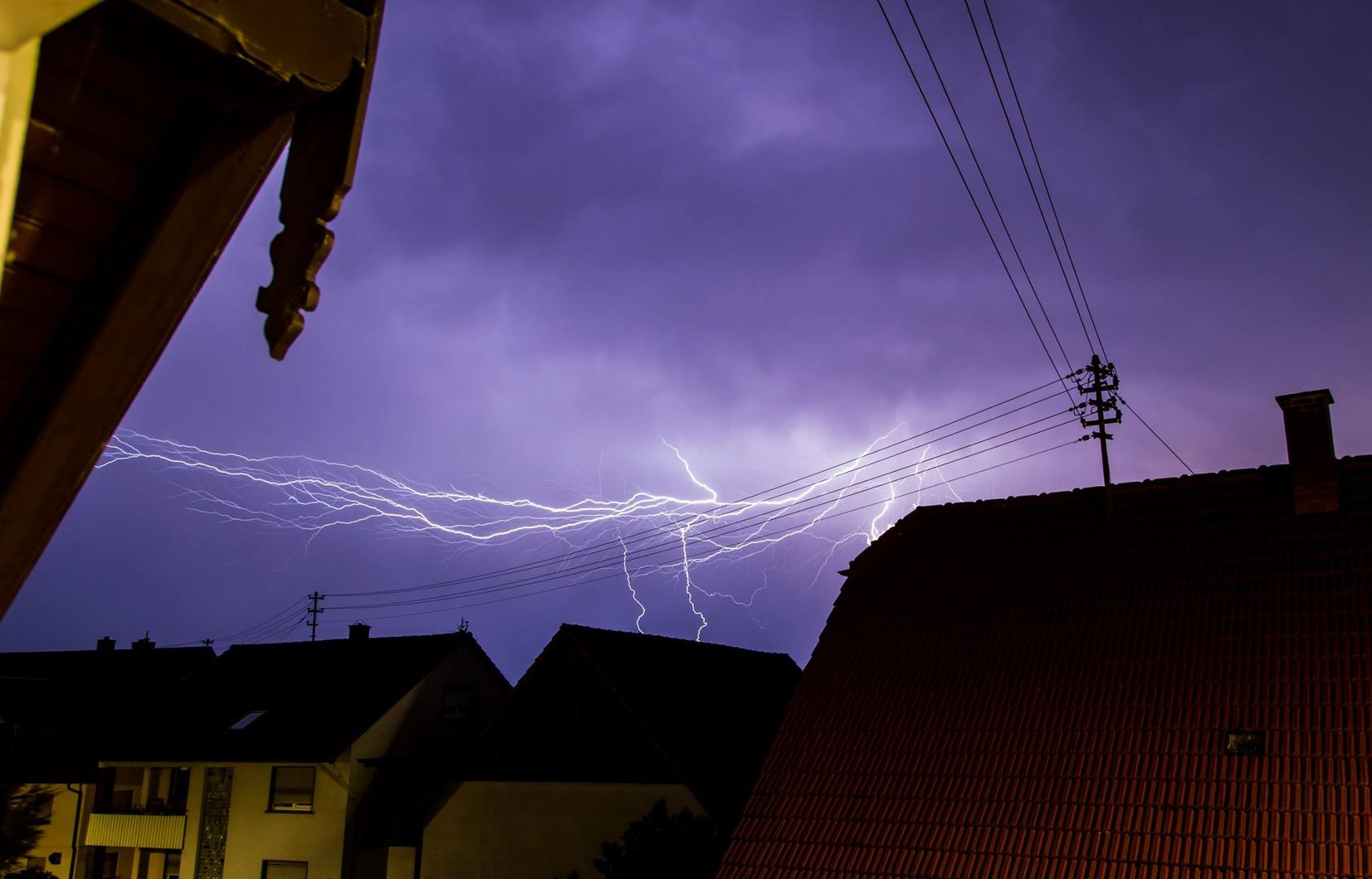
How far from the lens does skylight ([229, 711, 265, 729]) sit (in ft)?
91.9

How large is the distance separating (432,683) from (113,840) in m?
9.29

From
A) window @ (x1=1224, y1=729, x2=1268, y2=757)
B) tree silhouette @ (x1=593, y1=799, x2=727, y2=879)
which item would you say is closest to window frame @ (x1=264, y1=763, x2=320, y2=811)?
tree silhouette @ (x1=593, y1=799, x2=727, y2=879)

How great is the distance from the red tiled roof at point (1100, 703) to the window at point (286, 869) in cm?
1530

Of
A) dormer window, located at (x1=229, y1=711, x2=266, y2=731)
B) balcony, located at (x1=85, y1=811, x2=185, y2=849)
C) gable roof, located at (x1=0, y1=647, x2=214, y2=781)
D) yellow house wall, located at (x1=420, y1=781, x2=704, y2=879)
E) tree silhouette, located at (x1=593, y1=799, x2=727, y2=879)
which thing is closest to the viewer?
tree silhouette, located at (x1=593, y1=799, x2=727, y2=879)

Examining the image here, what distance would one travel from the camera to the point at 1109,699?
43.9 ft

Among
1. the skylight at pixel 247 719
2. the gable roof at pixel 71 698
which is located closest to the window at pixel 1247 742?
the skylight at pixel 247 719

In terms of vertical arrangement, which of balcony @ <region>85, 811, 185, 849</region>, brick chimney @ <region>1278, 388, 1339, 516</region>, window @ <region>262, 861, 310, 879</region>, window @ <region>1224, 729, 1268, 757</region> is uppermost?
brick chimney @ <region>1278, 388, 1339, 516</region>

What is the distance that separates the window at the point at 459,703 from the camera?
2864cm

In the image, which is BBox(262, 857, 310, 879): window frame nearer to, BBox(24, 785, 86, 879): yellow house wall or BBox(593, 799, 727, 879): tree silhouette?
BBox(24, 785, 86, 879): yellow house wall

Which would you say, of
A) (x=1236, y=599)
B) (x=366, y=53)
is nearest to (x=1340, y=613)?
(x=1236, y=599)

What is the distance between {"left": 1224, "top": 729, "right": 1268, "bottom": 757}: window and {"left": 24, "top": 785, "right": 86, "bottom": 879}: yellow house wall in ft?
94.9

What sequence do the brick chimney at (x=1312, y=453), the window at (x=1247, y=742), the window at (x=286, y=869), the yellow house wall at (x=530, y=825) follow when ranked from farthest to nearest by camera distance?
the window at (x=286, y=869)
the yellow house wall at (x=530, y=825)
the brick chimney at (x=1312, y=453)
the window at (x=1247, y=742)

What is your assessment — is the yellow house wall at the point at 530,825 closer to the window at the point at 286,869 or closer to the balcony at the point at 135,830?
the window at the point at 286,869

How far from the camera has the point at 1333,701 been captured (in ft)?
39.3
